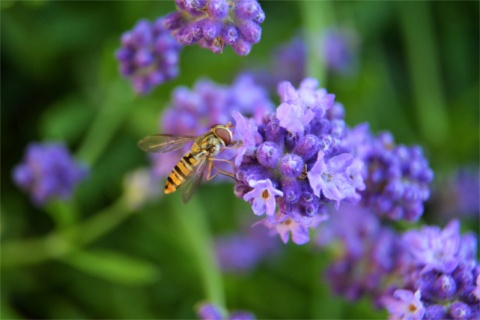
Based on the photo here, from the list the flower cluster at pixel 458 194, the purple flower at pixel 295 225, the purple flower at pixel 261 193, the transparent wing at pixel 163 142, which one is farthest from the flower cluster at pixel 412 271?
the flower cluster at pixel 458 194

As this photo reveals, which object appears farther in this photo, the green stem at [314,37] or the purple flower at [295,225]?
the green stem at [314,37]

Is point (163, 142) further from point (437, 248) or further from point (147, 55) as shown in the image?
point (437, 248)

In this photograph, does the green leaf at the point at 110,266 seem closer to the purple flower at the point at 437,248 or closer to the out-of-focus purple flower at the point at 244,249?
the out-of-focus purple flower at the point at 244,249

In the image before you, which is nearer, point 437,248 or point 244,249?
point 437,248

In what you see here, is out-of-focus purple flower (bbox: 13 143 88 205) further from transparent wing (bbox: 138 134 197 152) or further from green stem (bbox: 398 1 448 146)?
green stem (bbox: 398 1 448 146)

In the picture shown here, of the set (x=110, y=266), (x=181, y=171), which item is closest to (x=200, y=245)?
(x=110, y=266)

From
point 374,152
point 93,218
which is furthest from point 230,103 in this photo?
point 93,218
